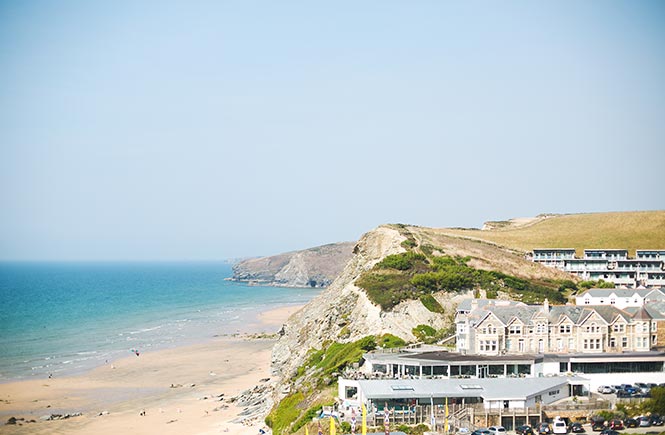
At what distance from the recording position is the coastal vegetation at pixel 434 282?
7225 centimetres

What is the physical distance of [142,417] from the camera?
67.4 meters

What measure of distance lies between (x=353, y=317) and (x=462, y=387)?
26354 millimetres

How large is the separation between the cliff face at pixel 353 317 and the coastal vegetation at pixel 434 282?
3.93 feet

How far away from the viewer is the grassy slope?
110 m

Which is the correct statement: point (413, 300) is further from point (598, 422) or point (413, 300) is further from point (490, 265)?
point (598, 422)

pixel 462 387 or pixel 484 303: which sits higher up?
pixel 484 303

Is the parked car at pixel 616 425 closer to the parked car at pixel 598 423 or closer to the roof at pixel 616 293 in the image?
the parked car at pixel 598 423

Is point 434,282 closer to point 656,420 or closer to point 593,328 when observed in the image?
point 593,328

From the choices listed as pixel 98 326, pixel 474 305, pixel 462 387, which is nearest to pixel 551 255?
pixel 474 305

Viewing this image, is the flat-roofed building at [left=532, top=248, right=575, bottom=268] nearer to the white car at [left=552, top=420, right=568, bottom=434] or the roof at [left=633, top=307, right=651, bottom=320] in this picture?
the roof at [left=633, top=307, right=651, bottom=320]

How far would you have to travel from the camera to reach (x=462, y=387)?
46656mm

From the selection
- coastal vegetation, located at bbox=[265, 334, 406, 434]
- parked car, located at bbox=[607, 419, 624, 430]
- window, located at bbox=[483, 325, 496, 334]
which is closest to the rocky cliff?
coastal vegetation, located at bbox=[265, 334, 406, 434]

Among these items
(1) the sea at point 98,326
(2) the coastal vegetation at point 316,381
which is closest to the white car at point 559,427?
(2) the coastal vegetation at point 316,381

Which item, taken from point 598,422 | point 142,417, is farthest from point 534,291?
point 142,417
